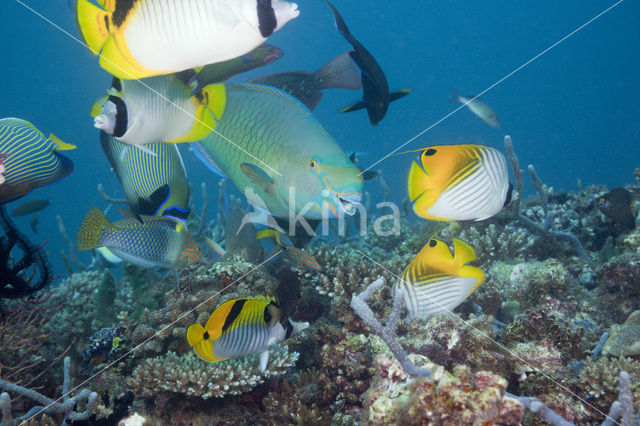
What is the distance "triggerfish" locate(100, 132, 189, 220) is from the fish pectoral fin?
0.56 meters

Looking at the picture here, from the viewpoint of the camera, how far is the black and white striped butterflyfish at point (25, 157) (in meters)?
2.13

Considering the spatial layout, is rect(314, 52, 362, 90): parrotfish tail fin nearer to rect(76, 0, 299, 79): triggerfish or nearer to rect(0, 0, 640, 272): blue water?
rect(76, 0, 299, 79): triggerfish

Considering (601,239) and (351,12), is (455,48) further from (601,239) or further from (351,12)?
(601,239)

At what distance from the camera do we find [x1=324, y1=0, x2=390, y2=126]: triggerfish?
91.8 inches

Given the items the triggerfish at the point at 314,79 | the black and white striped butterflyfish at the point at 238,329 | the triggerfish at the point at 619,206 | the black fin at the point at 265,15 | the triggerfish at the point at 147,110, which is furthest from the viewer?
the triggerfish at the point at 619,206

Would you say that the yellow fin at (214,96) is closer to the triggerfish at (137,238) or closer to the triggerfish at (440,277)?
the triggerfish at (137,238)

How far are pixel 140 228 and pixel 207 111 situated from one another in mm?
1637

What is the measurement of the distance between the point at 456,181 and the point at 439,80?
3634 inches

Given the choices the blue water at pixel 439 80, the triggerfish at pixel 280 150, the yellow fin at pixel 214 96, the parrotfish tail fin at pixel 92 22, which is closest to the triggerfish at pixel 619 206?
the triggerfish at pixel 280 150

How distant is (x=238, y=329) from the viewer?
208 cm

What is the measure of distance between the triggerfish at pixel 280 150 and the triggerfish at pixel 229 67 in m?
0.13

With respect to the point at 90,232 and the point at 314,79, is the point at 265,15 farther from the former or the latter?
the point at 90,232

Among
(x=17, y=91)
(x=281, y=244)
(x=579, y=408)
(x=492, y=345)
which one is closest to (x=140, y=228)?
(x=281, y=244)

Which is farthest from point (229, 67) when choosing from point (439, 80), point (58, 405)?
point (439, 80)
